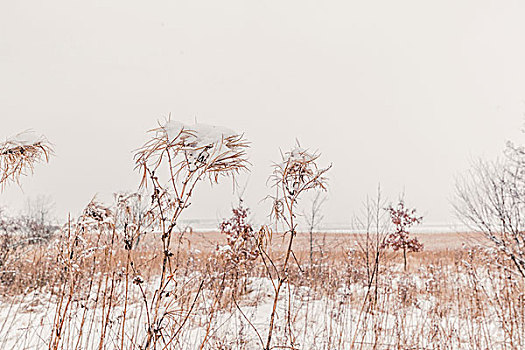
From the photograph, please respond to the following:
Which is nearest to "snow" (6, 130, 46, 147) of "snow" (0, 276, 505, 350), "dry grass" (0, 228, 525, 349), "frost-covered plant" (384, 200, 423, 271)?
"dry grass" (0, 228, 525, 349)

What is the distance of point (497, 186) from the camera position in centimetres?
675

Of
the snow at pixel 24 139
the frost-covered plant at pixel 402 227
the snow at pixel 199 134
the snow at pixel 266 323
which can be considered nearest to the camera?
the snow at pixel 199 134

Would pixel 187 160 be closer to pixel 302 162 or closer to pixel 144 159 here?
pixel 144 159

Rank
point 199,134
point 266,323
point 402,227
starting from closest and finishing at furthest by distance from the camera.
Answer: point 199,134 → point 266,323 → point 402,227

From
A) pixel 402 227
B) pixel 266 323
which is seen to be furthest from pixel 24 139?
pixel 402 227

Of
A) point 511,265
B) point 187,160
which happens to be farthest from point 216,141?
point 511,265

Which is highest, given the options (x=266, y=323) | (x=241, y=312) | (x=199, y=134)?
(x=199, y=134)

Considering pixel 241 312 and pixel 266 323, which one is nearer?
pixel 241 312

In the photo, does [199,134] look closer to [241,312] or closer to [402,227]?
[241,312]

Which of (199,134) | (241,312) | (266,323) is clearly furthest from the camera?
(266,323)

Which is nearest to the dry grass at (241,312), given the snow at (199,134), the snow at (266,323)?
the snow at (266,323)

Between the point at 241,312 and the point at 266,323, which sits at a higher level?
the point at 241,312

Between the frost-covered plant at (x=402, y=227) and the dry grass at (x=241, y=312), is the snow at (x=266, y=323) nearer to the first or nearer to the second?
the dry grass at (x=241, y=312)

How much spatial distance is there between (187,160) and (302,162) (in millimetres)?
526
